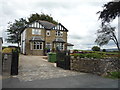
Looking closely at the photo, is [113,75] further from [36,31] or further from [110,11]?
[36,31]

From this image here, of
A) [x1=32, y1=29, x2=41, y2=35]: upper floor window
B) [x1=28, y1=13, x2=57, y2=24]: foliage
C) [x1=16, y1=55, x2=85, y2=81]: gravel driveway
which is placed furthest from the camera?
[x1=28, y1=13, x2=57, y2=24]: foliage

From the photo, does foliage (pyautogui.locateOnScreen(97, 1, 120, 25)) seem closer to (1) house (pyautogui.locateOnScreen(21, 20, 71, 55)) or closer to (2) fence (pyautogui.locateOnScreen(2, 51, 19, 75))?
(2) fence (pyautogui.locateOnScreen(2, 51, 19, 75))

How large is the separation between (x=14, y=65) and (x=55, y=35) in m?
22.1

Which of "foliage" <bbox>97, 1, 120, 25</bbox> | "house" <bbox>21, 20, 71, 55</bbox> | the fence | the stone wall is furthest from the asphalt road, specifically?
"house" <bbox>21, 20, 71, 55</bbox>

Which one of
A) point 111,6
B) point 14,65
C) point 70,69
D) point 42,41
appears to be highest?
point 111,6

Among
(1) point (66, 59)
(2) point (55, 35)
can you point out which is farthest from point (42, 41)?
(1) point (66, 59)

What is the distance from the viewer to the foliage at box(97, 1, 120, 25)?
10.1 m

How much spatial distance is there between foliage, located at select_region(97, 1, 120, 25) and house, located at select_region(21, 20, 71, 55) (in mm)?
17877

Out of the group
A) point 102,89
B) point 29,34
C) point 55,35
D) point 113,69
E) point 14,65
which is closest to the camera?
point 102,89

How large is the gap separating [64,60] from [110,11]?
6.00 m

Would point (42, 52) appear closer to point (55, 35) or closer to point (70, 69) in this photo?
point (55, 35)

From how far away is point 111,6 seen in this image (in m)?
10.3

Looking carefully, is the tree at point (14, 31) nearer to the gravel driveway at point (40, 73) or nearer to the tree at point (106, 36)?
the tree at point (106, 36)

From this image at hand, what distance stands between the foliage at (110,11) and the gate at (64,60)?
4837mm
